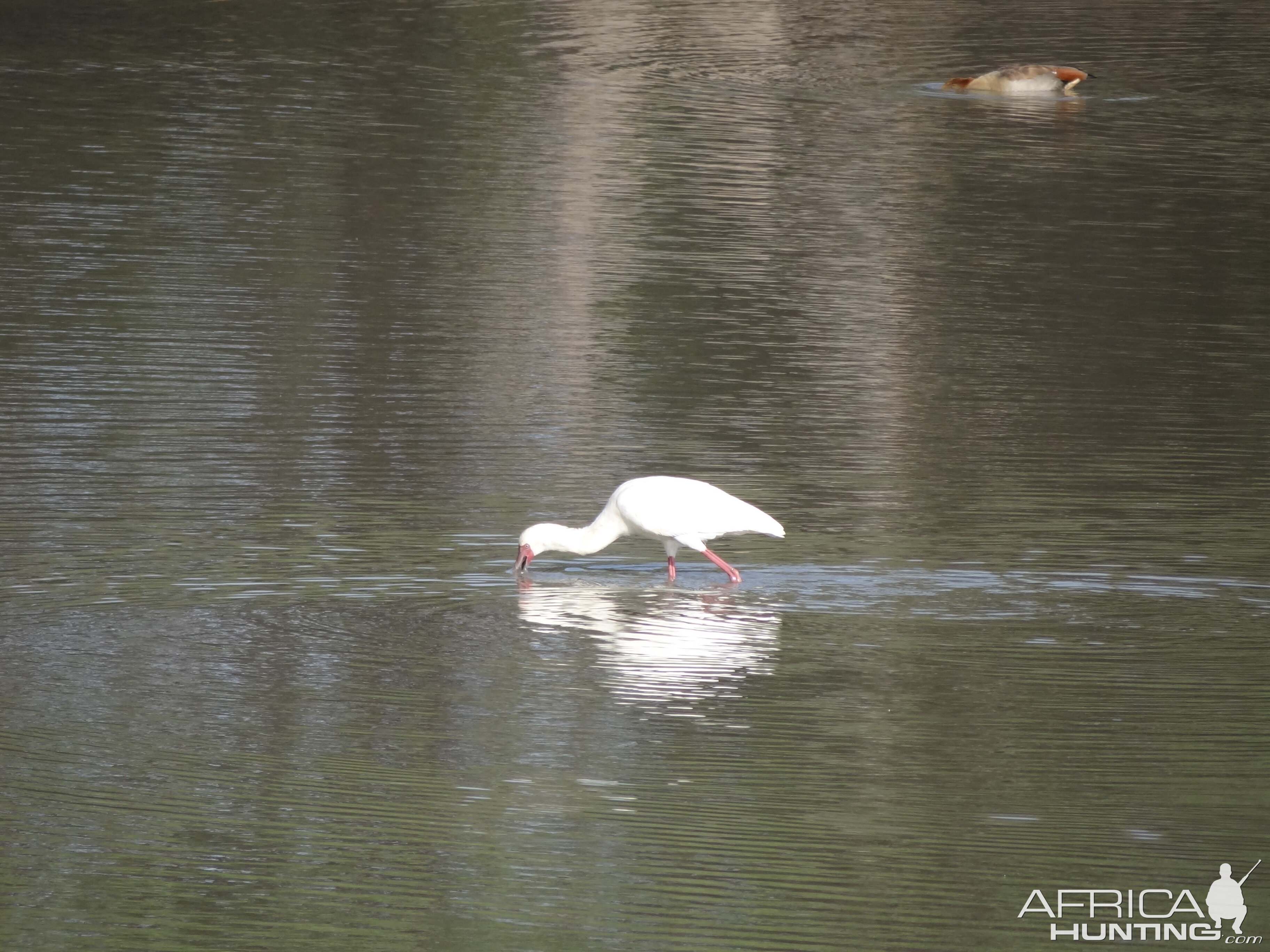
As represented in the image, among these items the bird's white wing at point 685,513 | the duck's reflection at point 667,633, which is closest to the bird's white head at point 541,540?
the duck's reflection at point 667,633

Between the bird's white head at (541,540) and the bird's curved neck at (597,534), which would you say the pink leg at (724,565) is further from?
the bird's white head at (541,540)

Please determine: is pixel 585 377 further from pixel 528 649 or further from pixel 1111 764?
pixel 1111 764

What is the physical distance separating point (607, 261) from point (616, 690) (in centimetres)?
870

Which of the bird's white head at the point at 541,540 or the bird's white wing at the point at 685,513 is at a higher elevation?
the bird's white wing at the point at 685,513

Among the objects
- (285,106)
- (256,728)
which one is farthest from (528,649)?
A: (285,106)

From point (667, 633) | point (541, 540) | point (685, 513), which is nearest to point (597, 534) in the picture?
point (541, 540)

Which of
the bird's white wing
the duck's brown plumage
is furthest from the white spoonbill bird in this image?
the duck's brown plumage

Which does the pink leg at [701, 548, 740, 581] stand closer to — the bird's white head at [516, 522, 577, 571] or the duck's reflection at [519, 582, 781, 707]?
the duck's reflection at [519, 582, 781, 707]

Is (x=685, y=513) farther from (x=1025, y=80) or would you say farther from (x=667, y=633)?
(x=1025, y=80)

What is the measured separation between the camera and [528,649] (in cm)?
842

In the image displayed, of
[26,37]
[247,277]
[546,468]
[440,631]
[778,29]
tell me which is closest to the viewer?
[440,631]

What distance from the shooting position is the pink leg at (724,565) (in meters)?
9.30

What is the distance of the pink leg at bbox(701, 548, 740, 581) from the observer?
9305mm

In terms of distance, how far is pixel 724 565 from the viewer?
932 centimetres
